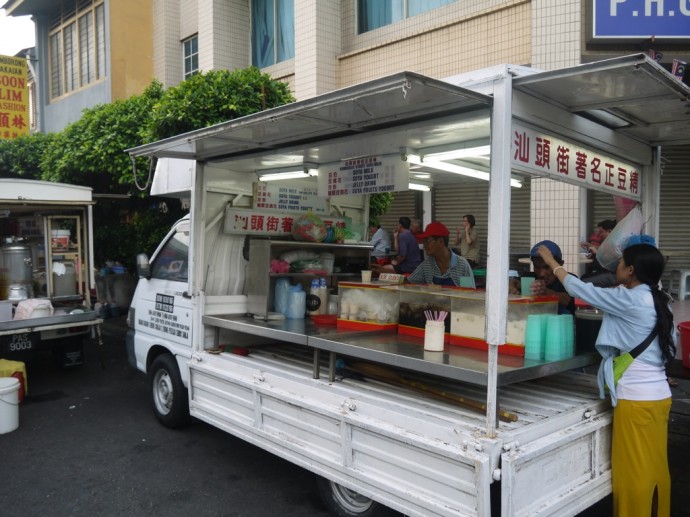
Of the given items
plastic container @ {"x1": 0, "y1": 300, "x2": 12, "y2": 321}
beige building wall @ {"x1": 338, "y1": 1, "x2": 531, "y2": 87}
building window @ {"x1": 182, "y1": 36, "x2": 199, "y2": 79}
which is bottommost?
plastic container @ {"x1": 0, "y1": 300, "x2": 12, "y2": 321}

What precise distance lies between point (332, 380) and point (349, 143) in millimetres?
1569

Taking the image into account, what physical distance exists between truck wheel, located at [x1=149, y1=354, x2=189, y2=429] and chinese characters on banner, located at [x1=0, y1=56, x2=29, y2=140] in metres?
11.8

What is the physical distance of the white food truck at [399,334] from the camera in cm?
268

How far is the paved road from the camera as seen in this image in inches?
148

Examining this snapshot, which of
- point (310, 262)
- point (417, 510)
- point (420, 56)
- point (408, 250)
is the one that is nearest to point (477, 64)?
point (420, 56)

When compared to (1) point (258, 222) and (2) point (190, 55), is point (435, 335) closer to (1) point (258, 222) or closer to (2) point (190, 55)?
(1) point (258, 222)

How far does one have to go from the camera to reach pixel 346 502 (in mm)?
3486

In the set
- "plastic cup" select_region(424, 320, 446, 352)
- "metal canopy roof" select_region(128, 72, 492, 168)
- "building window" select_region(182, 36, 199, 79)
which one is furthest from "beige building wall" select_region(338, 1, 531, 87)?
"plastic cup" select_region(424, 320, 446, 352)

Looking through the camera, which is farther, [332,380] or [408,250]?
[408,250]

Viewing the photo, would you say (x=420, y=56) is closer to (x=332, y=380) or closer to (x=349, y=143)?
(x=349, y=143)

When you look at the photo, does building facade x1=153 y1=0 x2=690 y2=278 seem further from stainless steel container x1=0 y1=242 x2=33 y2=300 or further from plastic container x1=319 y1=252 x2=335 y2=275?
stainless steel container x1=0 y1=242 x2=33 y2=300

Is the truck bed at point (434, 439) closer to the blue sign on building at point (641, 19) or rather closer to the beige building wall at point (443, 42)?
the blue sign on building at point (641, 19)

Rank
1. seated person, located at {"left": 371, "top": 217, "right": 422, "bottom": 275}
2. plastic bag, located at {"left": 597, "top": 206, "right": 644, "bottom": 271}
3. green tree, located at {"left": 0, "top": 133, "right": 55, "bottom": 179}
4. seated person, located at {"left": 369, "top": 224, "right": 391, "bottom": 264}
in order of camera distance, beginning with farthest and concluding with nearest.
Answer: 1. green tree, located at {"left": 0, "top": 133, "right": 55, "bottom": 179}
2. seated person, located at {"left": 369, "top": 224, "right": 391, "bottom": 264}
3. seated person, located at {"left": 371, "top": 217, "right": 422, "bottom": 275}
4. plastic bag, located at {"left": 597, "top": 206, "right": 644, "bottom": 271}

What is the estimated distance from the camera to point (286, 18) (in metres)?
11.7
